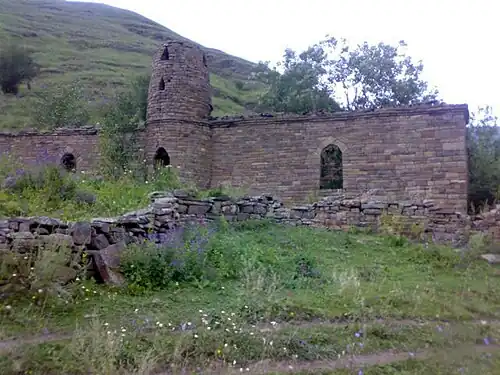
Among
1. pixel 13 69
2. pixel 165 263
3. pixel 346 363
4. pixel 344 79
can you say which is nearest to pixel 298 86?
pixel 344 79

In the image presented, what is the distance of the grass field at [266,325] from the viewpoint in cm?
443

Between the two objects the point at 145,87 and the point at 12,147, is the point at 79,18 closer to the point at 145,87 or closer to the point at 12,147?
the point at 145,87

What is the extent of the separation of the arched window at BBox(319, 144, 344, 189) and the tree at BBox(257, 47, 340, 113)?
9.81m

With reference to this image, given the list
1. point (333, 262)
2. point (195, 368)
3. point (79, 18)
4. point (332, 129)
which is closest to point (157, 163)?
point (332, 129)

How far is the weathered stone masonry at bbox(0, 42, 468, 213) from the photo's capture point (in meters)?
16.2

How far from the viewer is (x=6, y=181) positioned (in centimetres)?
876

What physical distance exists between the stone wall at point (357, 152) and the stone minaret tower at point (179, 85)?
1.09m

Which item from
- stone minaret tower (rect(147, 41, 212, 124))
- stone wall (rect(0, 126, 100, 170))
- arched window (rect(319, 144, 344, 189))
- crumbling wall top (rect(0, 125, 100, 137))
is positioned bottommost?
arched window (rect(319, 144, 344, 189))

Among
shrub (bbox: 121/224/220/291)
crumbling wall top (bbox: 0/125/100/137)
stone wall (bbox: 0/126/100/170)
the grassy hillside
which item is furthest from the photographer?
the grassy hillside

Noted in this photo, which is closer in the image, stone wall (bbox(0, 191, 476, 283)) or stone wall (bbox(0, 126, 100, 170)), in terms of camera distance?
stone wall (bbox(0, 191, 476, 283))

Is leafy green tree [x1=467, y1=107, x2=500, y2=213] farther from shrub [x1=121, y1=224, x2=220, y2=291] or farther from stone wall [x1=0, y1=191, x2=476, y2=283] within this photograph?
shrub [x1=121, y1=224, x2=220, y2=291]

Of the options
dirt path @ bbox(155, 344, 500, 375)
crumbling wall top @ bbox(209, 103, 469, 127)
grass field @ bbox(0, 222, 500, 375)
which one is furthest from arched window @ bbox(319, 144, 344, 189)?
dirt path @ bbox(155, 344, 500, 375)

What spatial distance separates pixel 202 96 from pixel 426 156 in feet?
28.1

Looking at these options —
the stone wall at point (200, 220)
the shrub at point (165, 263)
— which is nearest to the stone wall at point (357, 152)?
the stone wall at point (200, 220)
